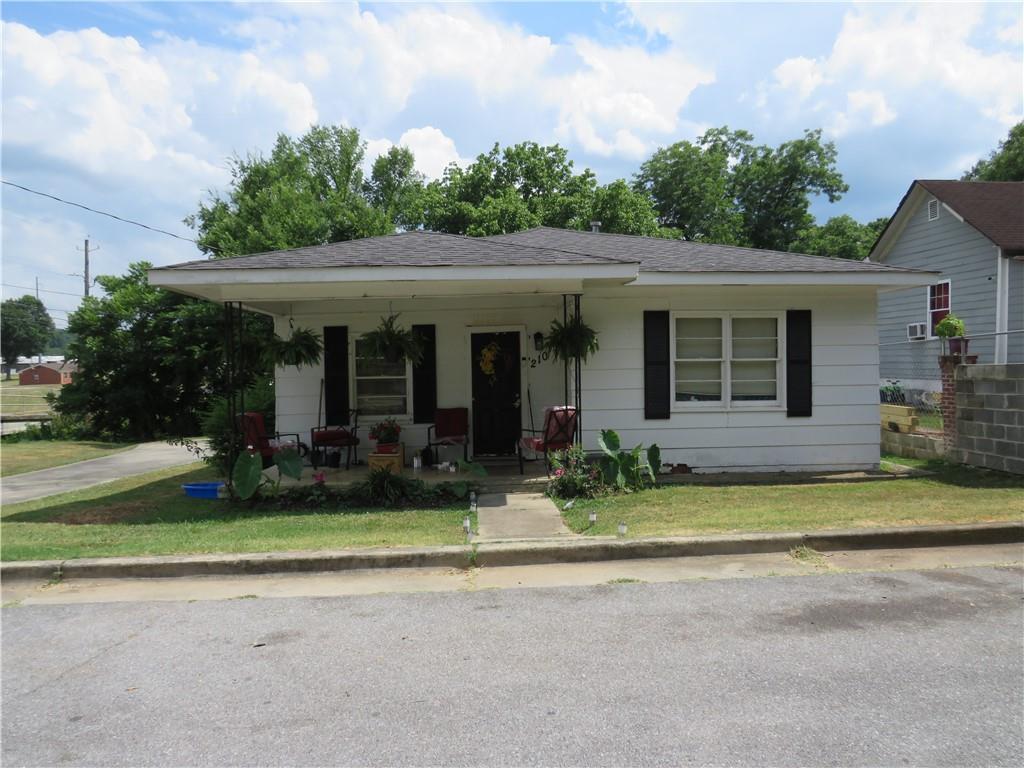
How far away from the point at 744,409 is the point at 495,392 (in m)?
3.79

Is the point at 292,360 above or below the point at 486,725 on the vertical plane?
above

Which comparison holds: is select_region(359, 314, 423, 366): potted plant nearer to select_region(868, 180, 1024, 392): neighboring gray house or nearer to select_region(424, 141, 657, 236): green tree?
select_region(868, 180, 1024, 392): neighboring gray house

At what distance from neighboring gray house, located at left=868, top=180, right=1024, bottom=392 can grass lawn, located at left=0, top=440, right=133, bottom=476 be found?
59.2 ft

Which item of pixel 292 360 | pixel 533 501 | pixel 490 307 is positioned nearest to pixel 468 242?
pixel 490 307

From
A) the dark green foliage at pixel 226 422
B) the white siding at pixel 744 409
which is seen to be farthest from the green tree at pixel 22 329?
the white siding at pixel 744 409

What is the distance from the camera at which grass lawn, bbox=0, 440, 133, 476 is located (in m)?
13.6

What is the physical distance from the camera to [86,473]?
1229 centimetres

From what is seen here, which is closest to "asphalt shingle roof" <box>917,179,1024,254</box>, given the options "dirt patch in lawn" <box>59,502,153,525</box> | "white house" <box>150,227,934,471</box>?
"white house" <box>150,227,934,471</box>

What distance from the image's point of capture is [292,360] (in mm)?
8648

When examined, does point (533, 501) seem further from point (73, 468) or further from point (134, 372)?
point (134, 372)

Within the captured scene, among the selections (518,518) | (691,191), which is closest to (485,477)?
(518,518)

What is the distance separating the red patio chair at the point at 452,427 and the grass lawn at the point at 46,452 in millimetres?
8528

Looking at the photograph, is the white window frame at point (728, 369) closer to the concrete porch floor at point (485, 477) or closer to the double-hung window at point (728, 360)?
the double-hung window at point (728, 360)

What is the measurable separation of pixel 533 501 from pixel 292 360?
11.9ft
